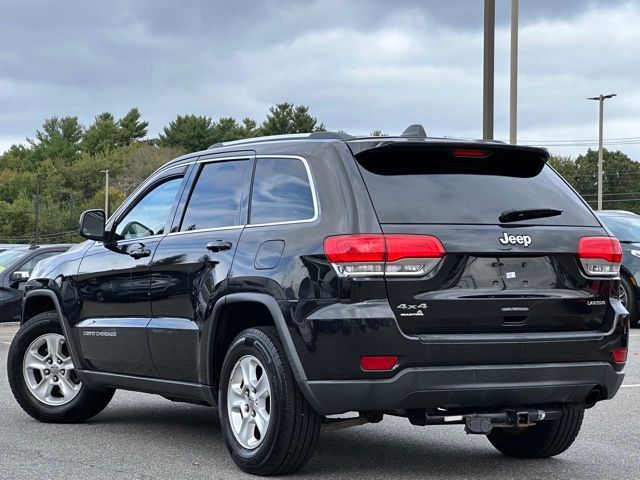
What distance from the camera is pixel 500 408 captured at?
6.01 m

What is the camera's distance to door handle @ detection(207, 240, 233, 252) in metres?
6.57

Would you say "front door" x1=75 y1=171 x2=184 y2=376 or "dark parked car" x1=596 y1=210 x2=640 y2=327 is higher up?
"front door" x1=75 y1=171 x2=184 y2=376

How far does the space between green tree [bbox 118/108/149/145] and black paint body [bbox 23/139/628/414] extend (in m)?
124

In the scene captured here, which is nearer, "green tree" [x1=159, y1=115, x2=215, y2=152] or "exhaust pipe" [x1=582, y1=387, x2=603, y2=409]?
"exhaust pipe" [x1=582, y1=387, x2=603, y2=409]

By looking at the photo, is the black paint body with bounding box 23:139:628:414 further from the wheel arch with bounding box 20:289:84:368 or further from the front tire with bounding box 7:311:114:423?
the front tire with bounding box 7:311:114:423

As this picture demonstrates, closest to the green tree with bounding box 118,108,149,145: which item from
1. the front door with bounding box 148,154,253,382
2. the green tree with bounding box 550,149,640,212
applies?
the green tree with bounding box 550,149,640,212

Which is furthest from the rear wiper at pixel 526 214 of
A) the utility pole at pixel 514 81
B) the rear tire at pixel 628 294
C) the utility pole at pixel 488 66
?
the utility pole at pixel 514 81

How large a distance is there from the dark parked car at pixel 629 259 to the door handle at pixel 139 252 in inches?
397

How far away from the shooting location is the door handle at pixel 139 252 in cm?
742

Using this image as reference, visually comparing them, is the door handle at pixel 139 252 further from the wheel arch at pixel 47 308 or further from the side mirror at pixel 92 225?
the wheel arch at pixel 47 308

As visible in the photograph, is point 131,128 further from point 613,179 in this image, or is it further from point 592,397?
point 592,397

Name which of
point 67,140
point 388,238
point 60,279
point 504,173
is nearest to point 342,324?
point 388,238

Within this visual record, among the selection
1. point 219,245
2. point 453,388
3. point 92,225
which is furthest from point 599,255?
point 92,225

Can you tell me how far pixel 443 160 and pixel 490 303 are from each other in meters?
0.85
